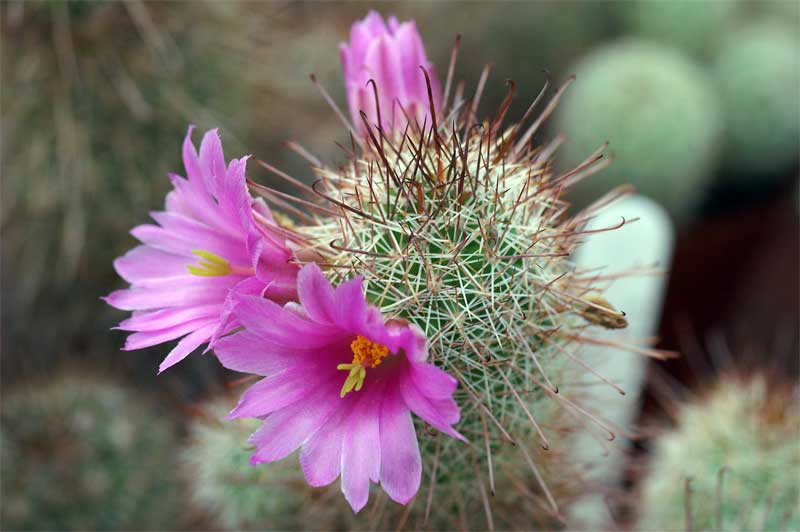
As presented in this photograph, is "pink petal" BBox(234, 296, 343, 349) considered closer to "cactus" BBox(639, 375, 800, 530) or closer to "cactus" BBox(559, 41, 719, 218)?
"cactus" BBox(639, 375, 800, 530)

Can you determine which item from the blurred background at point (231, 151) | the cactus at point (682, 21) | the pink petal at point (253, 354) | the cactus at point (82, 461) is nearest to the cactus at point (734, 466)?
the blurred background at point (231, 151)

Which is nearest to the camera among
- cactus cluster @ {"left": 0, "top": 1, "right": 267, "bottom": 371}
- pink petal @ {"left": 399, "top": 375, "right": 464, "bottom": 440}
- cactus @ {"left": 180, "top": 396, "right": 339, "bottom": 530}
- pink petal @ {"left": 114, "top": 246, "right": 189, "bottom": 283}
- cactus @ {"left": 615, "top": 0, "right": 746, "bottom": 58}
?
pink petal @ {"left": 399, "top": 375, "right": 464, "bottom": 440}

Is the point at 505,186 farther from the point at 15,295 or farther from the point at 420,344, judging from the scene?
the point at 15,295

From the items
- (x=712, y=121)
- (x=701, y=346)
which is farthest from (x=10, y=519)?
(x=712, y=121)

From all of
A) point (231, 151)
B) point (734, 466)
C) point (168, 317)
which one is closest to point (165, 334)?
point (168, 317)

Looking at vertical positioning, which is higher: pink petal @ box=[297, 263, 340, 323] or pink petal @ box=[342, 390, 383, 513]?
pink petal @ box=[297, 263, 340, 323]

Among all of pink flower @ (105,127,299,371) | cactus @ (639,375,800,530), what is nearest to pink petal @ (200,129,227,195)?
pink flower @ (105,127,299,371)
